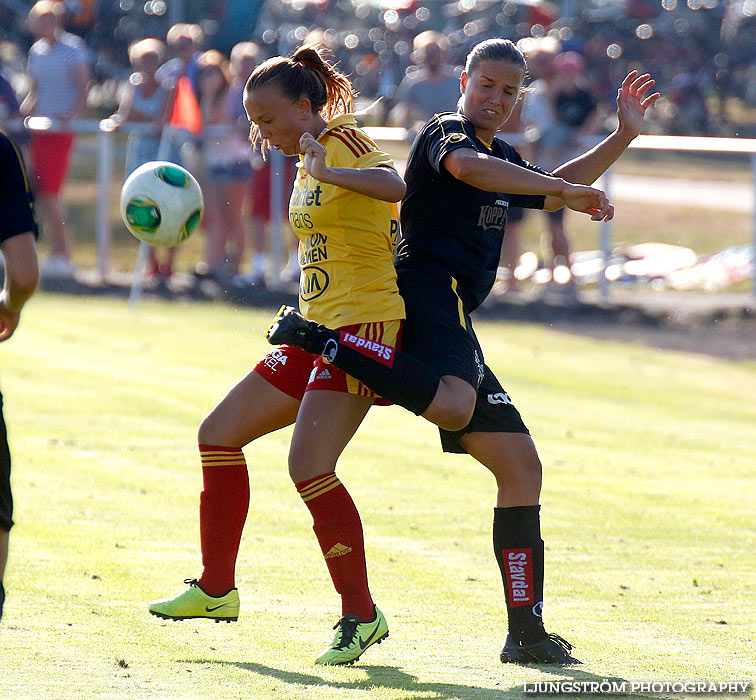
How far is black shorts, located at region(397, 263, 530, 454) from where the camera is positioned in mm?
4590

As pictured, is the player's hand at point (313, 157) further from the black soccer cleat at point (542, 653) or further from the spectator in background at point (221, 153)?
the spectator in background at point (221, 153)

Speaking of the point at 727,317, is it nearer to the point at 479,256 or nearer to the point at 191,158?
the point at 191,158

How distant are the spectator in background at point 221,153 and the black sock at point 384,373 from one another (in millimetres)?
9812

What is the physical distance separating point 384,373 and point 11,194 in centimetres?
131

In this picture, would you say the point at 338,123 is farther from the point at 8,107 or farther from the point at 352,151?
the point at 8,107

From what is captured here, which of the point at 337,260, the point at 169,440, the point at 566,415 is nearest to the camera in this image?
the point at 337,260

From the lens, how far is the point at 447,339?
4605 mm

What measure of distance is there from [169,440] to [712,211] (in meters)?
14.7

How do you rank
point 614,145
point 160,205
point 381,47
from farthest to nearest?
point 381,47
point 160,205
point 614,145

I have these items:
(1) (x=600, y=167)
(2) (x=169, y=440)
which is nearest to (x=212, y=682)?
(1) (x=600, y=167)

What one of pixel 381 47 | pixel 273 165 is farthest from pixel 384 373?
pixel 381 47

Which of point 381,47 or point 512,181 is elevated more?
point 381,47

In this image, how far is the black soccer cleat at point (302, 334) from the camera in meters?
4.48

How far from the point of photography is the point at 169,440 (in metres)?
8.56
